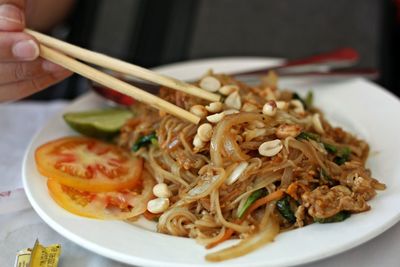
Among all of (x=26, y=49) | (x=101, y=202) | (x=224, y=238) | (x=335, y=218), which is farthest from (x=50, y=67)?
(x=335, y=218)

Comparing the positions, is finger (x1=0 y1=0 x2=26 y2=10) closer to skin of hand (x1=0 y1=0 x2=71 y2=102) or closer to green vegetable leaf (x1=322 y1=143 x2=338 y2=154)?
skin of hand (x1=0 y1=0 x2=71 y2=102)

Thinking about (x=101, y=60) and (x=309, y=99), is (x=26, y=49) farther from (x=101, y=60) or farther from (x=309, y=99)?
(x=309, y=99)

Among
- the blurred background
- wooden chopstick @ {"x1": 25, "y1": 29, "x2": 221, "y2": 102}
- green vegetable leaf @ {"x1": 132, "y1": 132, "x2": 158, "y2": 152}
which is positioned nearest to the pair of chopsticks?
wooden chopstick @ {"x1": 25, "y1": 29, "x2": 221, "y2": 102}

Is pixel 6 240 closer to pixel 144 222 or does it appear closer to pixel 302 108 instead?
pixel 144 222

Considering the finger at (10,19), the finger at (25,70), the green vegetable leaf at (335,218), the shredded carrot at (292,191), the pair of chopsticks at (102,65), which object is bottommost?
A: the green vegetable leaf at (335,218)

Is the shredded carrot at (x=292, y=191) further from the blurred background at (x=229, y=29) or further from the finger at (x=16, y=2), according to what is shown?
the blurred background at (x=229, y=29)

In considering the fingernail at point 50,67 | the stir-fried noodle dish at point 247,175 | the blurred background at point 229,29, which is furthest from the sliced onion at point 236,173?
the blurred background at point 229,29

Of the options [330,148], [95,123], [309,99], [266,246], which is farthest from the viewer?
[309,99]

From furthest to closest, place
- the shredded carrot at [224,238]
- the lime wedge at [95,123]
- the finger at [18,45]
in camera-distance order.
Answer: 1. the lime wedge at [95,123]
2. the finger at [18,45]
3. the shredded carrot at [224,238]
